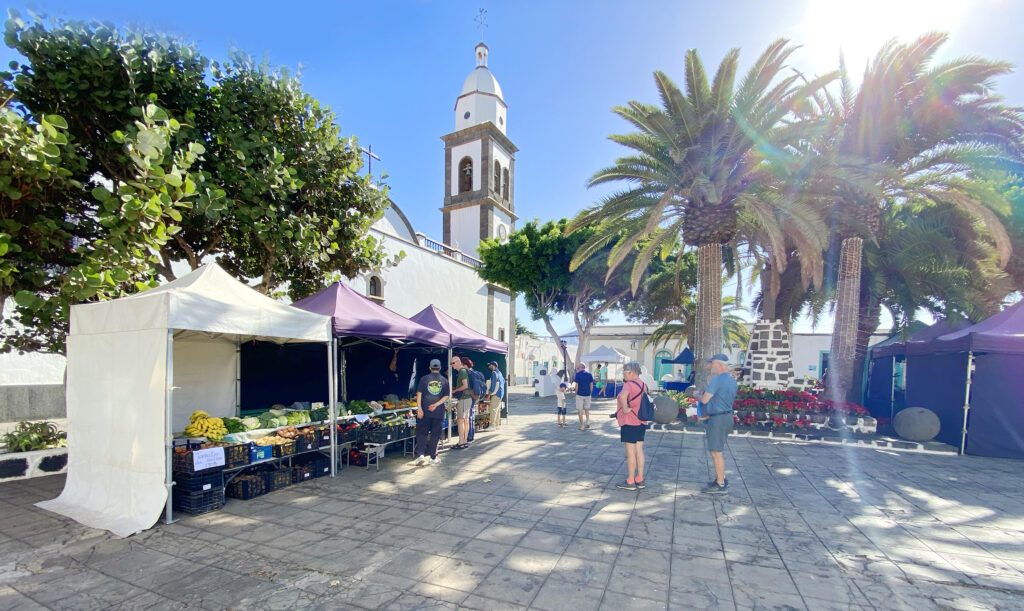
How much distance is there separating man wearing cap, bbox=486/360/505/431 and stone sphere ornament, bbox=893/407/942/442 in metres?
8.78

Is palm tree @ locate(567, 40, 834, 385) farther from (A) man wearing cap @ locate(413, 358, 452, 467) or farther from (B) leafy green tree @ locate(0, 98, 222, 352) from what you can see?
(B) leafy green tree @ locate(0, 98, 222, 352)

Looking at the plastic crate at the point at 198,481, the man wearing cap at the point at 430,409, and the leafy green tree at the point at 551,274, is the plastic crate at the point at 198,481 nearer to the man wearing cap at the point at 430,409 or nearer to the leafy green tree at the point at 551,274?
the man wearing cap at the point at 430,409

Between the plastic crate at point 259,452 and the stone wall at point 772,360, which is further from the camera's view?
the stone wall at point 772,360

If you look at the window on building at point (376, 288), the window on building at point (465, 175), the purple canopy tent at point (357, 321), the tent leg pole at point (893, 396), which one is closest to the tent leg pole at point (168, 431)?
the purple canopy tent at point (357, 321)

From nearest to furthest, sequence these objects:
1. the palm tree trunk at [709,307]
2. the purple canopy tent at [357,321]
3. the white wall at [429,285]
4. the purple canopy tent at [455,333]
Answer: the purple canopy tent at [357,321] < the purple canopy tent at [455,333] < the palm tree trunk at [709,307] < the white wall at [429,285]

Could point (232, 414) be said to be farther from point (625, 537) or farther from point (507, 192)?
point (507, 192)

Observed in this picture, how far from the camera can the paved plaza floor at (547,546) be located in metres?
3.45

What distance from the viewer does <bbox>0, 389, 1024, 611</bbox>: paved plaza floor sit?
11.3 ft

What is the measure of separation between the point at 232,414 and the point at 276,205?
3.88m

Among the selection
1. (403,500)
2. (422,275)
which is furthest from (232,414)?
(422,275)

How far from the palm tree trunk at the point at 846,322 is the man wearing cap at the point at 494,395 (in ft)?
26.9

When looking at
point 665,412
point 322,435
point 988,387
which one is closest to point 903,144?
point 988,387

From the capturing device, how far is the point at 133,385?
198 inches

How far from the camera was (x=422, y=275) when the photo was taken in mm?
21828
